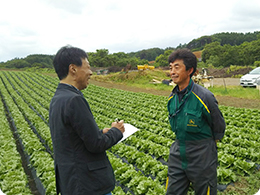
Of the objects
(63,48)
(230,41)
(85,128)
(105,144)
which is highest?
(230,41)

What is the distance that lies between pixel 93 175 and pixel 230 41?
293ft

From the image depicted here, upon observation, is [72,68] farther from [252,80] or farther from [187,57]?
[252,80]

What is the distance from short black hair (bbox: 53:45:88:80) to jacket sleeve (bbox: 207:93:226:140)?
1392 millimetres

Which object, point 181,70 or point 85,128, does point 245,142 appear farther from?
point 85,128

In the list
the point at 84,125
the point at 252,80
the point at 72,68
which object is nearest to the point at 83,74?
the point at 72,68

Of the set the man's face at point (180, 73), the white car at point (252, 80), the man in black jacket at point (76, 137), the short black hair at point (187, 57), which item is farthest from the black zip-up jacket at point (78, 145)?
the white car at point (252, 80)

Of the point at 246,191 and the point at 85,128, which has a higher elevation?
the point at 85,128

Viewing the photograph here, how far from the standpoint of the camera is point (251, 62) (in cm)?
3656

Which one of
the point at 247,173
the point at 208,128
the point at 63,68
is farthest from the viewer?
the point at 247,173

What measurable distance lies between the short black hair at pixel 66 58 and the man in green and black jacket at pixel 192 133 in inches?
43.7

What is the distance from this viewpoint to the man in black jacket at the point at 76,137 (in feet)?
5.00

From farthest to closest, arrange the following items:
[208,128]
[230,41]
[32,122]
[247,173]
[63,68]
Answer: [230,41] → [32,122] → [247,173] → [208,128] → [63,68]

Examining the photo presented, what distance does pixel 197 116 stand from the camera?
2.14 metres

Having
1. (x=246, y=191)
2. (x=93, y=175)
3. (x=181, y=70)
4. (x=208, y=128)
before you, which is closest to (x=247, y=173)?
(x=246, y=191)
